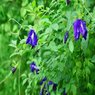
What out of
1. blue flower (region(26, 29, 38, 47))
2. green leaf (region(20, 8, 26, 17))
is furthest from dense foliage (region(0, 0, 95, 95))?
green leaf (region(20, 8, 26, 17))

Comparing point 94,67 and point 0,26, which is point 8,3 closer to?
point 0,26

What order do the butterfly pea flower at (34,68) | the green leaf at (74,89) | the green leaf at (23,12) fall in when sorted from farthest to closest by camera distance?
the green leaf at (23,12), the butterfly pea flower at (34,68), the green leaf at (74,89)

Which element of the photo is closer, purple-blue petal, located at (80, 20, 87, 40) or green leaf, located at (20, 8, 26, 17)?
purple-blue petal, located at (80, 20, 87, 40)

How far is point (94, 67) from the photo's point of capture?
2.20 metres

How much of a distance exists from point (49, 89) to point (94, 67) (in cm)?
28

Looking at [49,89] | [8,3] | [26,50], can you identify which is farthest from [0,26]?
[49,89]

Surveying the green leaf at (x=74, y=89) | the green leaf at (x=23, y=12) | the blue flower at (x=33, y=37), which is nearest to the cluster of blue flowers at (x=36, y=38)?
the blue flower at (x=33, y=37)

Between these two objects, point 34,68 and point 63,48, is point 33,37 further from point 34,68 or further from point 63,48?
point 34,68

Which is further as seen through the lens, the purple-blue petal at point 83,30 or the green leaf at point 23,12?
the green leaf at point 23,12

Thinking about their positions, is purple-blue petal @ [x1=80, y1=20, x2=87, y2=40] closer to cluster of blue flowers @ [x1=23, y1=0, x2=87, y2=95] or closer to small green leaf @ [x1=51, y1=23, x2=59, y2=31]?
cluster of blue flowers @ [x1=23, y1=0, x2=87, y2=95]

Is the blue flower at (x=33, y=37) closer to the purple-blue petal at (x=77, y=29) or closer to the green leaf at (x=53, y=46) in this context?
the green leaf at (x=53, y=46)

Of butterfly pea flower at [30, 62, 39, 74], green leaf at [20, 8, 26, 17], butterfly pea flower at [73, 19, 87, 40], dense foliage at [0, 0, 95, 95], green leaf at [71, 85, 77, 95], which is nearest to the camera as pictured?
butterfly pea flower at [73, 19, 87, 40]

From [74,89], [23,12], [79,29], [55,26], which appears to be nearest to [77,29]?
[79,29]

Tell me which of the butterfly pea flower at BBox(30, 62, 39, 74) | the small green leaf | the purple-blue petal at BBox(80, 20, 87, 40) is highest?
the small green leaf
